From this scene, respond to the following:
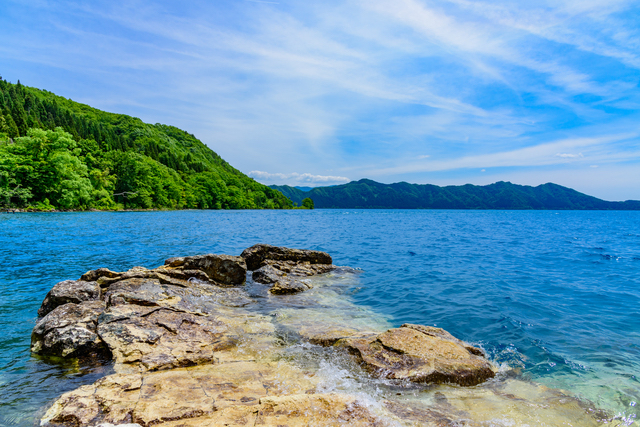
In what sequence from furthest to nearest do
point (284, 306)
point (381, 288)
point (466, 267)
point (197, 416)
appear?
point (466, 267) → point (381, 288) → point (284, 306) → point (197, 416)

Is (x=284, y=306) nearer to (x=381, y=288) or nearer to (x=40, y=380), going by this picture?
(x=381, y=288)

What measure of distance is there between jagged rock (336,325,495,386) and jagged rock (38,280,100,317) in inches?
287

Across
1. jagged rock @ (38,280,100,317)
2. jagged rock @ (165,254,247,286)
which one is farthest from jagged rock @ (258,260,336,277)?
jagged rock @ (38,280,100,317)

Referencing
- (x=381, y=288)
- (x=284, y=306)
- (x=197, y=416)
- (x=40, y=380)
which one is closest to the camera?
(x=197, y=416)

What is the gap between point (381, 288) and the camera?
14.6 metres

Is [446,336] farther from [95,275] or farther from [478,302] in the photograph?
[95,275]

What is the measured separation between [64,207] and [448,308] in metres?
85.4

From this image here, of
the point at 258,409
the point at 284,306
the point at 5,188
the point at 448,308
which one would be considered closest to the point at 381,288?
the point at 448,308

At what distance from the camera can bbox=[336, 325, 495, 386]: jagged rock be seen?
592 centimetres

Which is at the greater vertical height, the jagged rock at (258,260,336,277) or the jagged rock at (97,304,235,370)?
the jagged rock at (97,304,235,370)

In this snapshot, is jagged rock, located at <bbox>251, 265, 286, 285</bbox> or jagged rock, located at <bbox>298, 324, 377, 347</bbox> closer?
jagged rock, located at <bbox>298, 324, 377, 347</bbox>

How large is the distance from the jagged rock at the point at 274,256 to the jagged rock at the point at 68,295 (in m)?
8.83

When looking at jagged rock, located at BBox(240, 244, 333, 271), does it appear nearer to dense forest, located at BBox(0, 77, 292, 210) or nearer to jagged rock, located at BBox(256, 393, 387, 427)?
jagged rock, located at BBox(256, 393, 387, 427)

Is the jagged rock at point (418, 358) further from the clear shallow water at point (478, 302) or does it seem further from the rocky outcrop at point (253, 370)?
the clear shallow water at point (478, 302)
